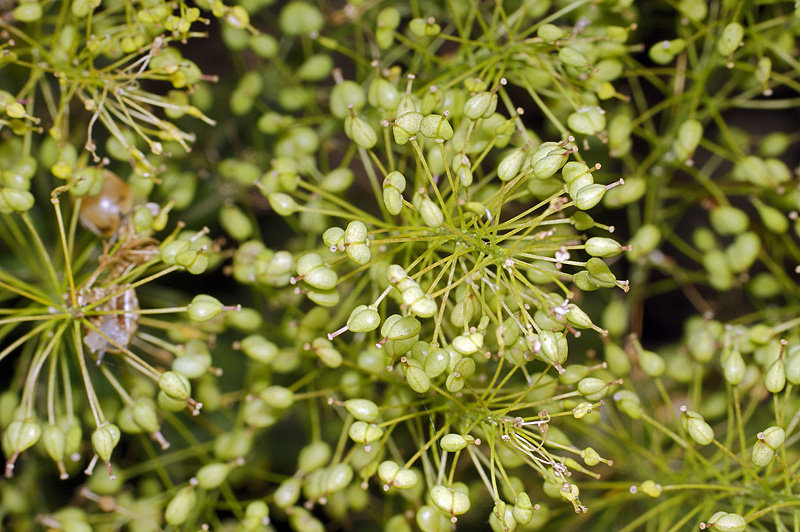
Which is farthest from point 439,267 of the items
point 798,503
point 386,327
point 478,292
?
point 798,503

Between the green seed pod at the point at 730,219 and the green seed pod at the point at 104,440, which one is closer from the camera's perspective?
the green seed pod at the point at 104,440

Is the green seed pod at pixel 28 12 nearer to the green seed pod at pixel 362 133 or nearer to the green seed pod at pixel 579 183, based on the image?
the green seed pod at pixel 362 133

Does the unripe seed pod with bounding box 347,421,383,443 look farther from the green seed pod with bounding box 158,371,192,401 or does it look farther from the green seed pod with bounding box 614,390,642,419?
the green seed pod with bounding box 614,390,642,419

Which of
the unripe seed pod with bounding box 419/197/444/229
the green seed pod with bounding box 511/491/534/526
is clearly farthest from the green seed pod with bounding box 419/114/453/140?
the green seed pod with bounding box 511/491/534/526

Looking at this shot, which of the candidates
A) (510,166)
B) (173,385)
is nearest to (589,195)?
(510,166)

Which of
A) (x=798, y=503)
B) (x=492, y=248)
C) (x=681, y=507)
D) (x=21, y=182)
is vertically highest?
(x=21, y=182)

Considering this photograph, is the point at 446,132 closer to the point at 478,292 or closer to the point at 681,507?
the point at 478,292

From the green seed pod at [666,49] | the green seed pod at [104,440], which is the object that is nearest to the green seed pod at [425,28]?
the green seed pod at [666,49]

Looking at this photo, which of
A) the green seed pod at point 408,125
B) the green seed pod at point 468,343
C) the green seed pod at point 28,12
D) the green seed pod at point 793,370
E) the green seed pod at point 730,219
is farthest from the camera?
the green seed pod at point 730,219
